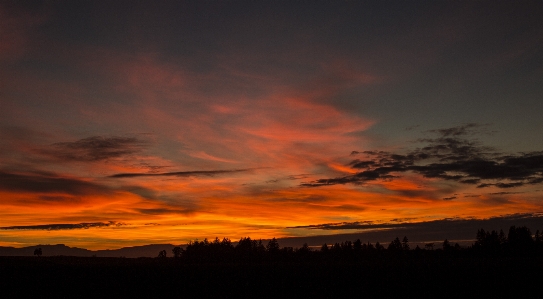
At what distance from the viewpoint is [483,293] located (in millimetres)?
51125

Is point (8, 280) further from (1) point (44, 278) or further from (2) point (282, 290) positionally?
(2) point (282, 290)

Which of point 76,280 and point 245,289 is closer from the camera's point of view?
point 245,289

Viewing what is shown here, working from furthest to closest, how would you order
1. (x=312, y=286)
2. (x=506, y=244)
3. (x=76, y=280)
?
(x=506, y=244) → (x=76, y=280) → (x=312, y=286)

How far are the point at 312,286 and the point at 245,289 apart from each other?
917 centimetres

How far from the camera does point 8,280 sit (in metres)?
58.6

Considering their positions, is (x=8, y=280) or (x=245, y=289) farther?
(x=8, y=280)

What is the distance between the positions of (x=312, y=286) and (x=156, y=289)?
63.8 ft

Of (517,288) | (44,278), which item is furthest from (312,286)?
(44,278)

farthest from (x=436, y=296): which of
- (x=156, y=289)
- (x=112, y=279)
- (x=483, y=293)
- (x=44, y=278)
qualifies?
(x=44, y=278)

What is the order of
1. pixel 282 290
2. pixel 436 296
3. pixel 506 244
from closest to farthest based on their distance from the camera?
pixel 436 296, pixel 282 290, pixel 506 244

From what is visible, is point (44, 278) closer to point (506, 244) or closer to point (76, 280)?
point (76, 280)

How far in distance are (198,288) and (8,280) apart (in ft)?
84.1

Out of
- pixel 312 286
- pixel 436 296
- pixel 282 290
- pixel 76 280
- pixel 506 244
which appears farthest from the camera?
pixel 506 244

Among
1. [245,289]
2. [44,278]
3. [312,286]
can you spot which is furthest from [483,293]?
[44,278]
